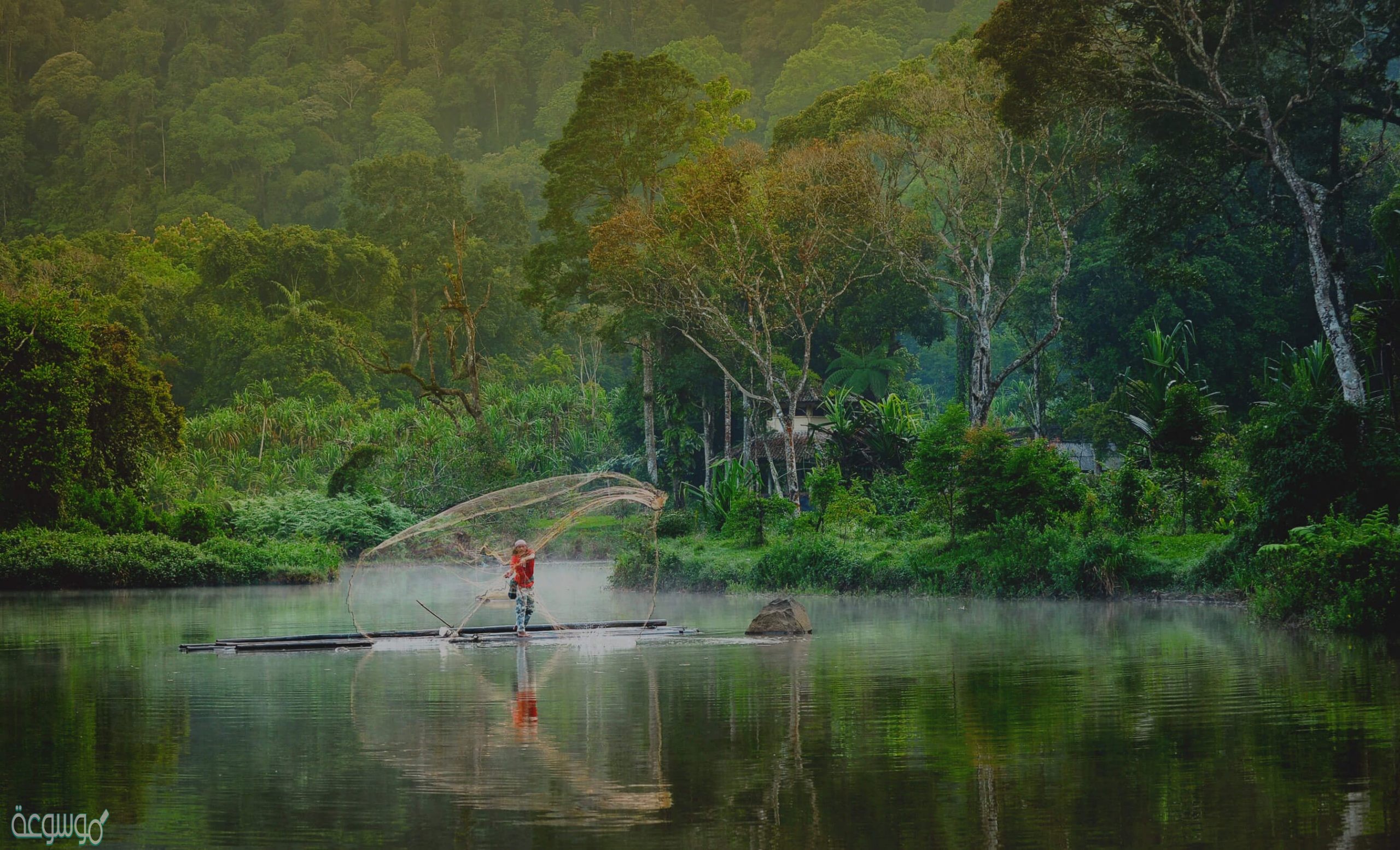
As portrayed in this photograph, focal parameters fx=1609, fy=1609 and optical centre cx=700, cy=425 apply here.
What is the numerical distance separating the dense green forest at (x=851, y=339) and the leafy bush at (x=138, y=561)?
4.6 inches

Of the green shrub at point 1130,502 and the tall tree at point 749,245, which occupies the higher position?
the tall tree at point 749,245

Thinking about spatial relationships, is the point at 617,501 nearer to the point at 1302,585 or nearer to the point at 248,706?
the point at 248,706

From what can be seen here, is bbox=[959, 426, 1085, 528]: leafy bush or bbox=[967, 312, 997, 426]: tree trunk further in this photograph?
bbox=[967, 312, 997, 426]: tree trunk

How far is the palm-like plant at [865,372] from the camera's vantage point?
191 feet

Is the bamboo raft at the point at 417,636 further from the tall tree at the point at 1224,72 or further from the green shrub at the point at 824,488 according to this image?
the tall tree at the point at 1224,72

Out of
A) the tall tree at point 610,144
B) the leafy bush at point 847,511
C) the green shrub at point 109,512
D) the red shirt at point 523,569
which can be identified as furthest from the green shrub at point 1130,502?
the tall tree at point 610,144

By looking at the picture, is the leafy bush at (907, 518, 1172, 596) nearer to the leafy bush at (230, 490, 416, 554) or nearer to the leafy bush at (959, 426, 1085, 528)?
the leafy bush at (959, 426, 1085, 528)

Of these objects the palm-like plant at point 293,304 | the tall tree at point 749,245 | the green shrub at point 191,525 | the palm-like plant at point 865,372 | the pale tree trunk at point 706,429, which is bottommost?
the green shrub at point 191,525

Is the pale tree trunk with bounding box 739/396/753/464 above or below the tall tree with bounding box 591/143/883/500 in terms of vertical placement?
below

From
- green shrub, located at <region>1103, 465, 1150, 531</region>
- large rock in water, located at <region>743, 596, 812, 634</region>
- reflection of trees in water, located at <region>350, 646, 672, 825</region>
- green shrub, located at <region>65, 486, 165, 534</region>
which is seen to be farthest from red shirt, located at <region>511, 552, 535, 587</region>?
green shrub, located at <region>65, 486, 165, 534</region>

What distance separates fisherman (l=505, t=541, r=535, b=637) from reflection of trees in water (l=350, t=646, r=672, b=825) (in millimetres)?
4314

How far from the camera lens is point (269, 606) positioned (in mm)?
35031

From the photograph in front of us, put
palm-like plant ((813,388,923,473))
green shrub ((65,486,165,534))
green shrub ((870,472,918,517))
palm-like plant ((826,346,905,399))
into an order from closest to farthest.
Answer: green shrub ((870,472,918,517)), palm-like plant ((813,388,923,473)), green shrub ((65,486,165,534)), palm-like plant ((826,346,905,399))

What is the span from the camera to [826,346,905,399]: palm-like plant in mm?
58219
